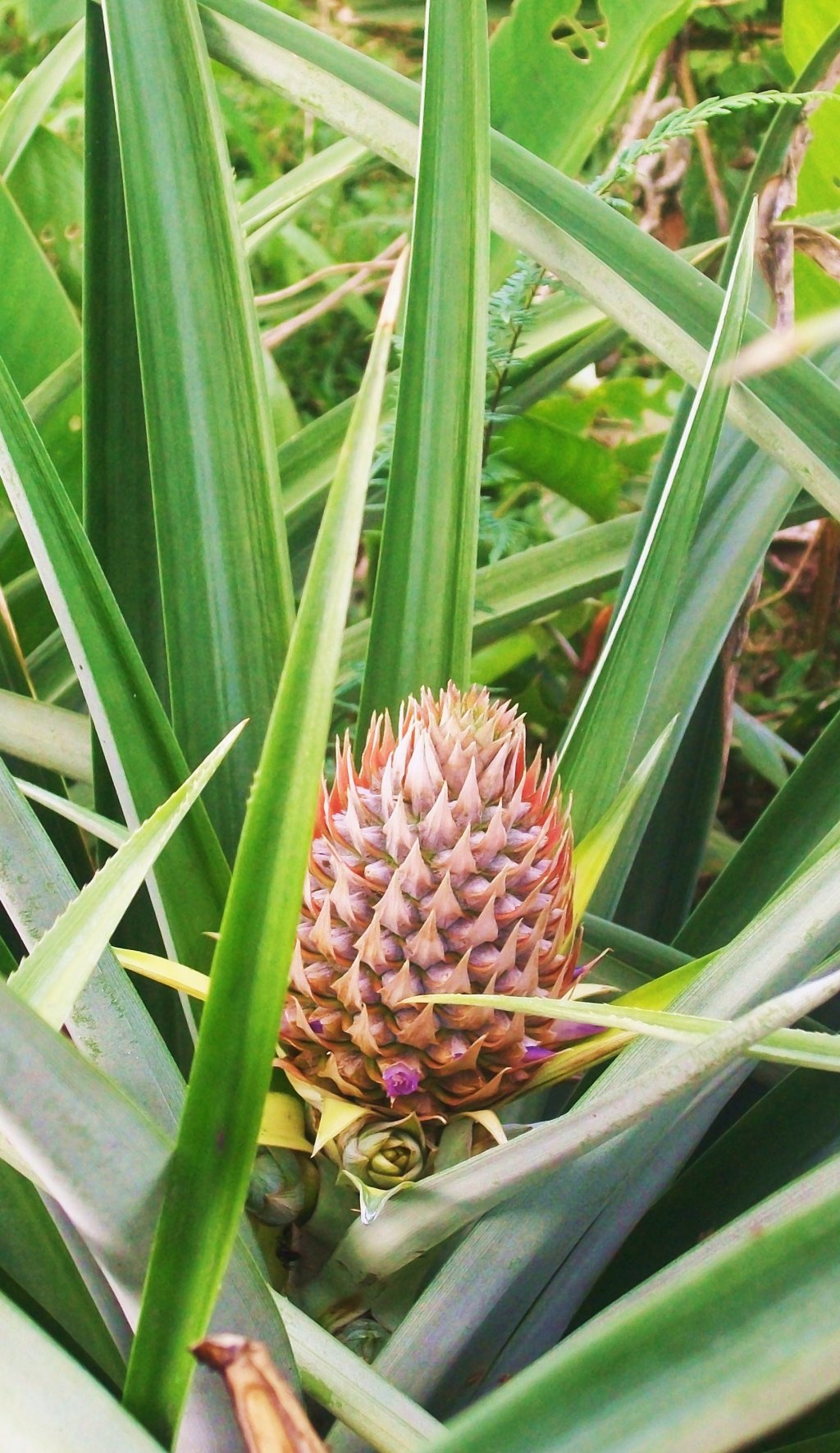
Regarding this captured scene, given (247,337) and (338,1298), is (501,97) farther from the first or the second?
(338,1298)

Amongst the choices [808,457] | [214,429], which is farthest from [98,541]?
[808,457]

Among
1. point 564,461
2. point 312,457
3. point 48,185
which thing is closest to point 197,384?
point 312,457

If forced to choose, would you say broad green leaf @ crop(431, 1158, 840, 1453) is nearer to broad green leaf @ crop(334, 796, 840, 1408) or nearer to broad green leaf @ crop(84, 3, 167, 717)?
broad green leaf @ crop(334, 796, 840, 1408)

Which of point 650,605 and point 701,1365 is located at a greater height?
point 650,605

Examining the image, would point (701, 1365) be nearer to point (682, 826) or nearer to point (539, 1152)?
point (539, 1152)

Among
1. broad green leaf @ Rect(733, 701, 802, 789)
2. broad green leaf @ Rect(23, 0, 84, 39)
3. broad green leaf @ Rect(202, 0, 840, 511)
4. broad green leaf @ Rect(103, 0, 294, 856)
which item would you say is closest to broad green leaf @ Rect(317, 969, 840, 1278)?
broad green leaf @ Rect(103, 0, 294, 856)

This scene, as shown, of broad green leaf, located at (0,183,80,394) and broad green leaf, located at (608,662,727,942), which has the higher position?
broad green leaf, located at (0,183,80,394)

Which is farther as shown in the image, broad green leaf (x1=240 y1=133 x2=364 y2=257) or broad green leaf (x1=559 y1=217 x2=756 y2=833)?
broad green leaf (x1=240 y1=133 x2=364 y2=257)
